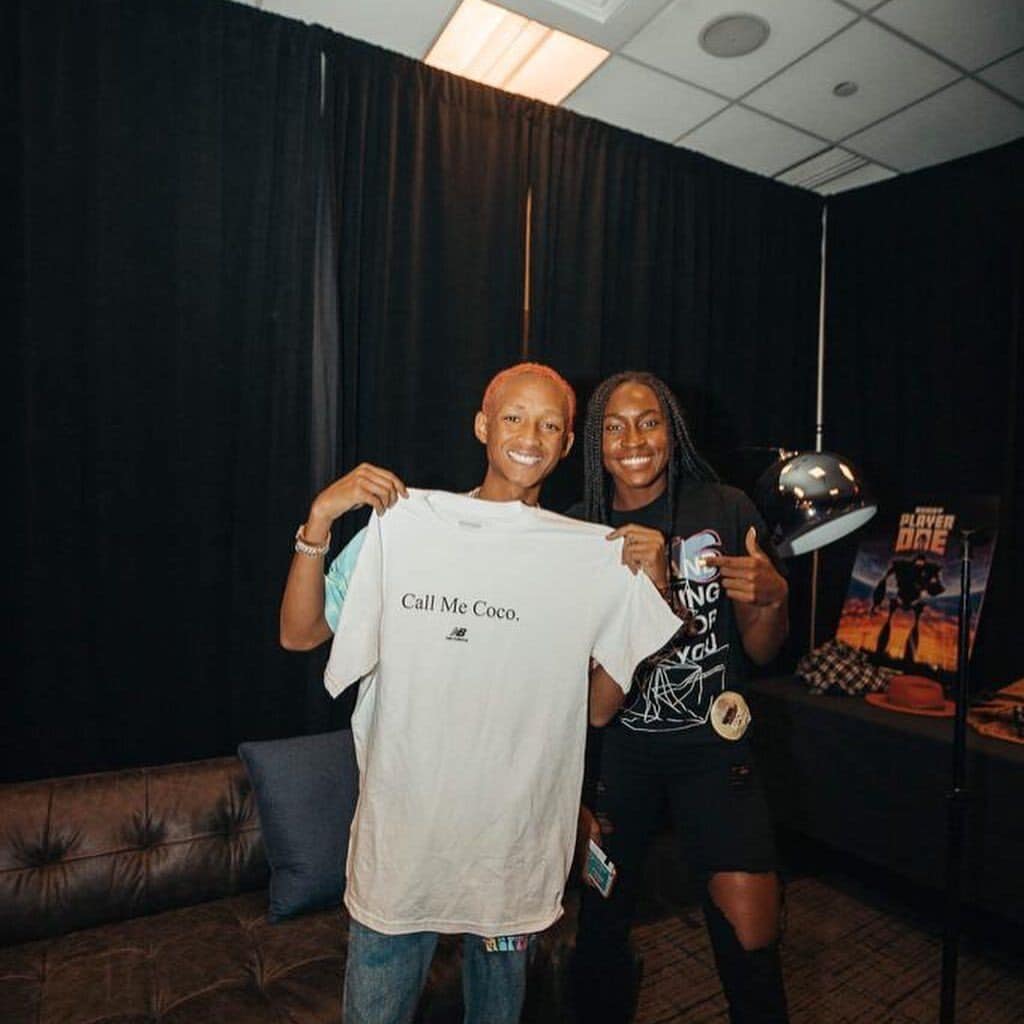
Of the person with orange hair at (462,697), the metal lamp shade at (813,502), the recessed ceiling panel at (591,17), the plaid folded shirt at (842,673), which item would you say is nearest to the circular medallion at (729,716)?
the person with orange hair at (462,697)

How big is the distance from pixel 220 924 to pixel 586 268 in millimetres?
2513

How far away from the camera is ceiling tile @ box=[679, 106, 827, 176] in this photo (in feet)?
9.25

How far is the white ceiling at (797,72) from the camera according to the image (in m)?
2.15

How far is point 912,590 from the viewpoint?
294cm

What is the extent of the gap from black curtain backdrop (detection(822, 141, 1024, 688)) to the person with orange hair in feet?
7.99

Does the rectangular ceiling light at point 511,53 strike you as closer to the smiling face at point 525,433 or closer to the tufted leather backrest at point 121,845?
the smiling face at point 525,433

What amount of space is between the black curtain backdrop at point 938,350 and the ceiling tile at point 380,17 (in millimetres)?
2295

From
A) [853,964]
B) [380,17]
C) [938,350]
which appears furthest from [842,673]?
[380,17]

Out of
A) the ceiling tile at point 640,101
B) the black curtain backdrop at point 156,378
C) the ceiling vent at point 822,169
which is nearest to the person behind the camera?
the black curtain backdrop at point 156,378

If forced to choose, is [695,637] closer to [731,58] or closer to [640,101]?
[731,58]

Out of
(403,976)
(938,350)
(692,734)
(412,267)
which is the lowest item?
(403,976)

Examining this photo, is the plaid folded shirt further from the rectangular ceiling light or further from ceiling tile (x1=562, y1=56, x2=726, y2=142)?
the rectangular ceiling light

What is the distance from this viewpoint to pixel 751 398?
131 inches

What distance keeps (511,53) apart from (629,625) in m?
2.15
